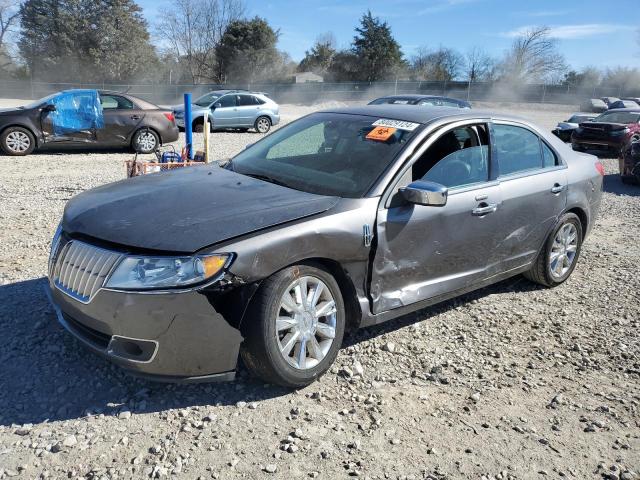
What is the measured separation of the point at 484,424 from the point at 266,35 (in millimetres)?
51298

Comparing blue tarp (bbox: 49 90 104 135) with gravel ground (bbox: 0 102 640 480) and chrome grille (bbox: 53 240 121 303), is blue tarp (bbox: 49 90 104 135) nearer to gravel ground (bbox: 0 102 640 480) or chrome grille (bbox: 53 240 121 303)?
gravel ground (bbox: 0 102 640 480)

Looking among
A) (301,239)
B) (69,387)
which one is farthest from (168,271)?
(69,387)

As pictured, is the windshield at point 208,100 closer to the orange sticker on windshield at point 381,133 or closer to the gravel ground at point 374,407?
the gravel ground at point 374,407

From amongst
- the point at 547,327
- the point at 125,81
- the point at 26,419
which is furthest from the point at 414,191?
the point at 125,81

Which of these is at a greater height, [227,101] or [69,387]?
[227,101]

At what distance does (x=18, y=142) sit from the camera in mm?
11773

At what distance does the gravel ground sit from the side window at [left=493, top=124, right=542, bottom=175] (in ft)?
3.92

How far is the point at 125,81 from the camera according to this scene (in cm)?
4628

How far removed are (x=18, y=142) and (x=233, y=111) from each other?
8.31m

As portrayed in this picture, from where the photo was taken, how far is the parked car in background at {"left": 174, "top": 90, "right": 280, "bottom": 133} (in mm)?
18391

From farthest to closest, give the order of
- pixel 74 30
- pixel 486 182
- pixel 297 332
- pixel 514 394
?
pixel 74 30 → pixel 486 182 → pixel 514 394 → pixel 297 332

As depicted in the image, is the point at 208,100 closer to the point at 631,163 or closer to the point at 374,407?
the point at 631,163

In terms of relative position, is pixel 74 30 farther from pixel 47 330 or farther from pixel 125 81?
pixel 47 330

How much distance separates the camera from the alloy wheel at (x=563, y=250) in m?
5.12
